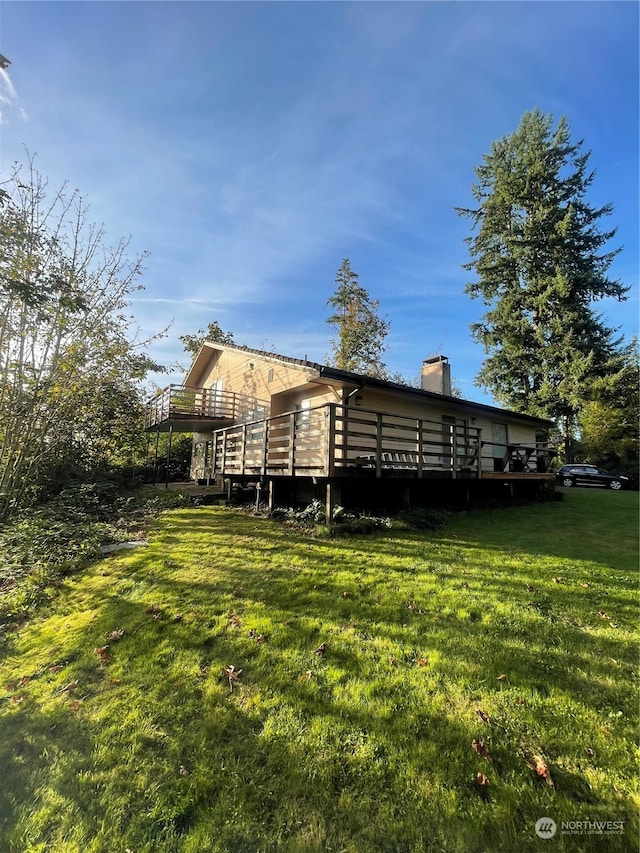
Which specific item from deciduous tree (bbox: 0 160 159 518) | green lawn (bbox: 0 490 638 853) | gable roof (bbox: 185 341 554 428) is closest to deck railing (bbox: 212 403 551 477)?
gable roof (bbox: 185 341 554 428)

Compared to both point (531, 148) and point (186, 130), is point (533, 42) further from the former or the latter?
point (531, 148)

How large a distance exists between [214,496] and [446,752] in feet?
35.3

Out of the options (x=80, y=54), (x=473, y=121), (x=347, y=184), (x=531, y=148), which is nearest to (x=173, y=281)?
(x=80, y=54)

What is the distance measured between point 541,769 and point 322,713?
55.1 inches

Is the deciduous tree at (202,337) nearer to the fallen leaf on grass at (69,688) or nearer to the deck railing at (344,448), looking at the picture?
the deck railing at (344,448)

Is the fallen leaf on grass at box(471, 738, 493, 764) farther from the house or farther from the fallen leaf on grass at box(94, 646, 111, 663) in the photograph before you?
the house

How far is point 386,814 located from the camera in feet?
6.54

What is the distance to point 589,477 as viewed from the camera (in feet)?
73.4

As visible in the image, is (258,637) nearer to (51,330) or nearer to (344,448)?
(344,448)

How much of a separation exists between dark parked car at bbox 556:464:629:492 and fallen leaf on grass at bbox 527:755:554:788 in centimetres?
2361

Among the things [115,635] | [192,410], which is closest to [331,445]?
[115,635]

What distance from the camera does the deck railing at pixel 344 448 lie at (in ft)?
26.1

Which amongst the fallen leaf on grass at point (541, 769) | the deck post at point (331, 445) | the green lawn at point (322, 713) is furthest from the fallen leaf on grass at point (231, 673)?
the deck post at point (331, 445)

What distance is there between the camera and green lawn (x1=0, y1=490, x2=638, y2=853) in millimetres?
1986
